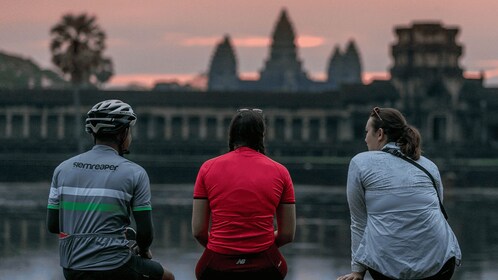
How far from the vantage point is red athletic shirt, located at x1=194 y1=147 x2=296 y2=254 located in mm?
5816

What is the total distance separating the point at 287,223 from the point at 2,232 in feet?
54.6

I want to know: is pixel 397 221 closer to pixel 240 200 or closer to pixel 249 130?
pixel 240 200

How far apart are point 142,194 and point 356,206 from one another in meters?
1.07

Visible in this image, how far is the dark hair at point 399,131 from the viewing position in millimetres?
5840

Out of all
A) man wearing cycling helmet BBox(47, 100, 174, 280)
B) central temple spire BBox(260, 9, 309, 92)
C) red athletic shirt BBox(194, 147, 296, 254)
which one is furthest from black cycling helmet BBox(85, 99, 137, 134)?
central temple spire BBox(260, 9, 309, 92)

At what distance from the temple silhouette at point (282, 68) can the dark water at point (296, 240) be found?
127 meters

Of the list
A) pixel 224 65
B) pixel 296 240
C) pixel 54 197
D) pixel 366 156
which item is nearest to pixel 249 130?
pixel 366 156

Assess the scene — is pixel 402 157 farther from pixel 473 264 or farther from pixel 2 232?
pixel 2 232

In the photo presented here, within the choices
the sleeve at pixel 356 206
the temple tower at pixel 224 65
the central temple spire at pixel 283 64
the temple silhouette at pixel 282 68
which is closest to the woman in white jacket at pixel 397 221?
the sleeve at pixel 356 206

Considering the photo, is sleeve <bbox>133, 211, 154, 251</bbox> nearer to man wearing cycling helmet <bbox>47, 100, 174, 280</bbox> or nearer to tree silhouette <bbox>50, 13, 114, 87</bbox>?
man wearing cycling helmet <bbox>47, 100, 174, 280</bbox>

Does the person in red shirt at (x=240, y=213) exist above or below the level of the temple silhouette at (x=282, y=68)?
below

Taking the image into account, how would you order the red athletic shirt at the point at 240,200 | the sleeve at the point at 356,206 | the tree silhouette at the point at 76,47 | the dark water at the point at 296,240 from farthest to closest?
the tree silhouette at the point at 76,47
the dark water at the point at 296,240
the red athletic shirt at the point at 240,200
the sleeve at the point at 356,206

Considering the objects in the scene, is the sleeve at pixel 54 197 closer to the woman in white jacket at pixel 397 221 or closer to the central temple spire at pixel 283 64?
the woman in white jacket at pixel 397 221

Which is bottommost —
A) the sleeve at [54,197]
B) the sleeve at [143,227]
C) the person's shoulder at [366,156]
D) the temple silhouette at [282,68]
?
the sleeve at [143,227]
